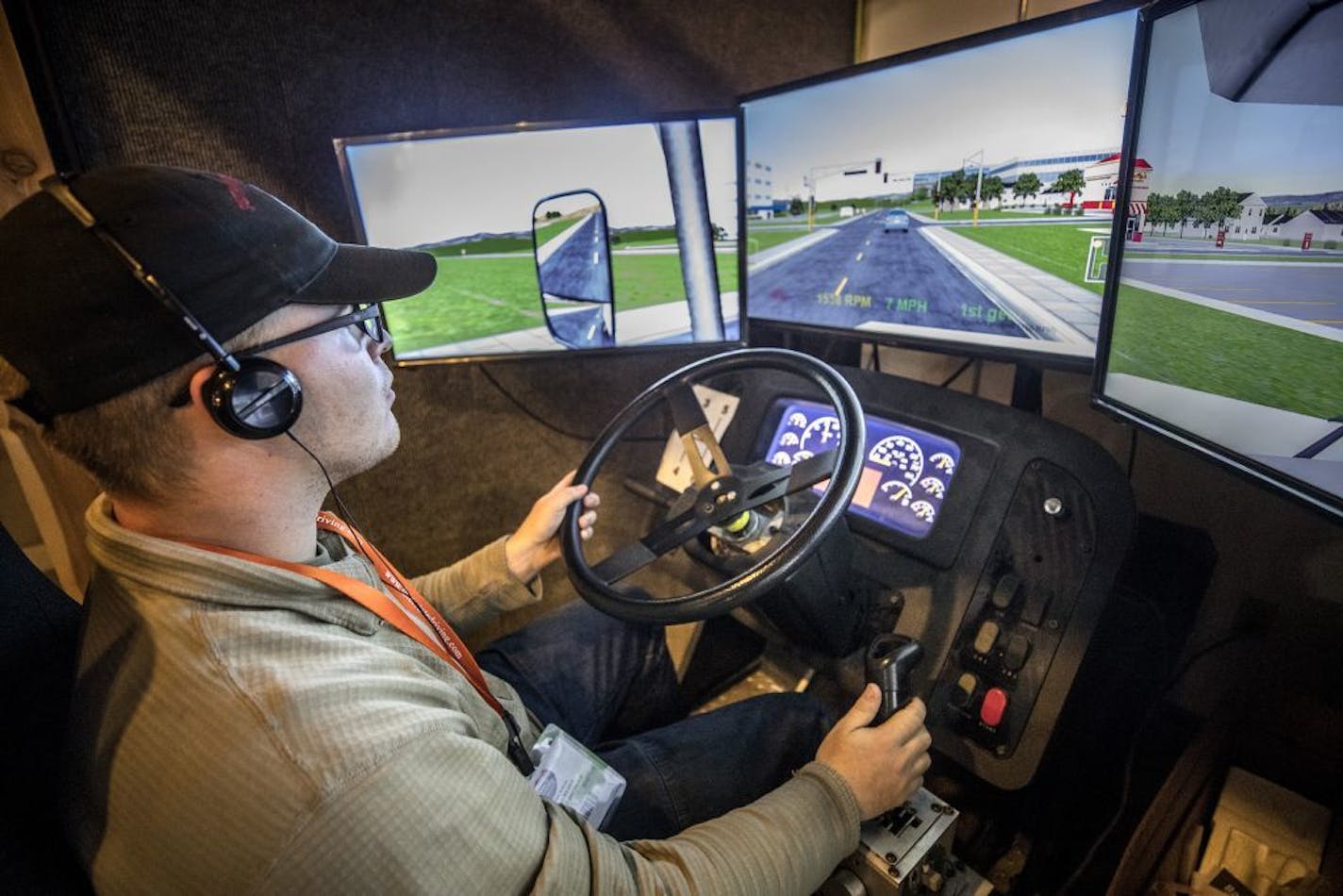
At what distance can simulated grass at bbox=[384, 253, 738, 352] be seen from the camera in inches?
56.9

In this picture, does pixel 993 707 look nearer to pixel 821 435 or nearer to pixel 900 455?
pixel 900 455

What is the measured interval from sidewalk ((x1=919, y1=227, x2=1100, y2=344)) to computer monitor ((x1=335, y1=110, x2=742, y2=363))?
0.46m

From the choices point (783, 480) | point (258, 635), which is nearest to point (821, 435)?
point (783, 480)

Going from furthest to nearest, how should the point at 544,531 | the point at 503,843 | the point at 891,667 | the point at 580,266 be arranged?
the point at 580,266, the point at 544,531, the point at 891,667, the point at 503,843

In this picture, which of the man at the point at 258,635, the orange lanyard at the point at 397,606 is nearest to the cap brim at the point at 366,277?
the man at the point at 258,635

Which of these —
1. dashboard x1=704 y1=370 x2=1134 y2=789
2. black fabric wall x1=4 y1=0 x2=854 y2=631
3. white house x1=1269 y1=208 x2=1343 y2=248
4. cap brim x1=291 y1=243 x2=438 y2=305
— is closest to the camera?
white house x1=1269 y1=208 x2=1343 y2=248

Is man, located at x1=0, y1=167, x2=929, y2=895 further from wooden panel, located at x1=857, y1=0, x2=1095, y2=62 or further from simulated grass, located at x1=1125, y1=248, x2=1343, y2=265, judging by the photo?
wooden panel, located at x1=857, y1=0, x2=1095, y2=62

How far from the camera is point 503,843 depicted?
57cm

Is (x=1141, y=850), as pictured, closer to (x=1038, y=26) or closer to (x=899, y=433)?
(x=899, y=433)

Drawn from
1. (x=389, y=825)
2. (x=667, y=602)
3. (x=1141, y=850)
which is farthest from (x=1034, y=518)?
(x=389, y=825)

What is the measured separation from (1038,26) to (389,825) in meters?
1.23

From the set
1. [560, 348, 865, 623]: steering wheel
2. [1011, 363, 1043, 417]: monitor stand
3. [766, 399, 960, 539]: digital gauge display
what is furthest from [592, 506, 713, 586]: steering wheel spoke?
[1011, 363, 1043, 417]: monitor stand

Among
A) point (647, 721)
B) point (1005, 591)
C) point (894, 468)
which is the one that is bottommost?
point (647, 721)

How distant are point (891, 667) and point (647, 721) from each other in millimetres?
492
